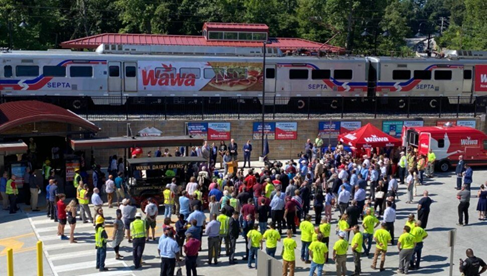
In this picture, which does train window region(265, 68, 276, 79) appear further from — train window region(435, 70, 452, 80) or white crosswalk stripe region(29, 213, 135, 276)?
white crosswalk stripe region(29, 213, 135, 276)

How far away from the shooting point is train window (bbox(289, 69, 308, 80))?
1480 inches

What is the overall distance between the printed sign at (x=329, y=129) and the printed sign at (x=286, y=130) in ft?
4.47

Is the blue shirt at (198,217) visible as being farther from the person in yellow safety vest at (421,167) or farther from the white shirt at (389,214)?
the person in yellow safety vest at (421,167)

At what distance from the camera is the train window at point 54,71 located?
113 ft

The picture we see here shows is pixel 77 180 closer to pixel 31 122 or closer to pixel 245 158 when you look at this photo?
pixel 31 122

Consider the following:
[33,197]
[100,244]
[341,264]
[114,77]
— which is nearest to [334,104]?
[114,77]

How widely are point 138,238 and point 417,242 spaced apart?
7.47m

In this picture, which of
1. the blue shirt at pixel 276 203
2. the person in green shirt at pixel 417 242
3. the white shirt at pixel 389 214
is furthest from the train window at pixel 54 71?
the person in green shirt at pixel 417 242

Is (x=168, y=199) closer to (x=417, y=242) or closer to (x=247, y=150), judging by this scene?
(x=417, y=242)

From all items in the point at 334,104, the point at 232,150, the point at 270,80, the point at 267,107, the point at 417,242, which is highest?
the point at 270,80

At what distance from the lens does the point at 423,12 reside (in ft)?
533

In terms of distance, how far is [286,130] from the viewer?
1351 inches

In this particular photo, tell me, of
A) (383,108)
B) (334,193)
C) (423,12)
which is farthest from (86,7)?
(423,12)

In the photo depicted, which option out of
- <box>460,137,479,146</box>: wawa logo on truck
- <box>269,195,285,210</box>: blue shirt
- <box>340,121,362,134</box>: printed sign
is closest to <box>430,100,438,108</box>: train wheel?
<box>340,121,362,134</box>: printed sign
